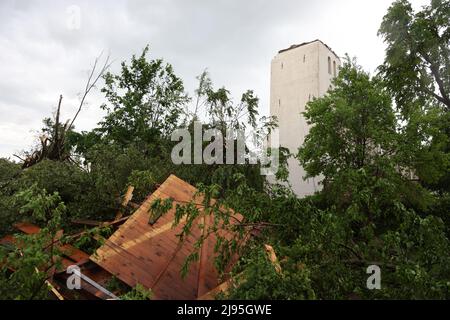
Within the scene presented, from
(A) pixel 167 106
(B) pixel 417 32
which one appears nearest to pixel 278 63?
(A) pixel 167 106

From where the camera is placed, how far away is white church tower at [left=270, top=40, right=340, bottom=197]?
2389cm

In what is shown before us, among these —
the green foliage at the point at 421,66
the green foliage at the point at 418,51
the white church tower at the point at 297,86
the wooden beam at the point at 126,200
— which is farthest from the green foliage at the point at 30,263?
the white church tower at the point at 297,86

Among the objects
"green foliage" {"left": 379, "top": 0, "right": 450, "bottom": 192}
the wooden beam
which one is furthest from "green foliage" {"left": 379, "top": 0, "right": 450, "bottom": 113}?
the wooden beam

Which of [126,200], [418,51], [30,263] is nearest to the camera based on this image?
[30,263]

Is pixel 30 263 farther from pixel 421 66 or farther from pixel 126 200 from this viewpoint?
pixel 421 66

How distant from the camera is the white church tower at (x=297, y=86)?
941 inches

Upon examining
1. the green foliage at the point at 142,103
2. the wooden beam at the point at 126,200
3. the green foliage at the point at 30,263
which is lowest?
the green foliage at the point at 30,263

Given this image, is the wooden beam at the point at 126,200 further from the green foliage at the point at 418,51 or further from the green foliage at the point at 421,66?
the green foliage at the point at 418,51

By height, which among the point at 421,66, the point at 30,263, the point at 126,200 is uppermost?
the point at 421,66

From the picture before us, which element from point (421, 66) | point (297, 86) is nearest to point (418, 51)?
point (421, 66)

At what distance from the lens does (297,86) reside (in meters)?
25.0

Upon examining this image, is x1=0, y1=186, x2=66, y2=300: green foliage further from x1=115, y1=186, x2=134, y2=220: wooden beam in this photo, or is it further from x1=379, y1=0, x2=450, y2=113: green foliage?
x1=379, y1=0, x2=450, y2=113: green foliage

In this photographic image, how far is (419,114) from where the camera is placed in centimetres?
1359
